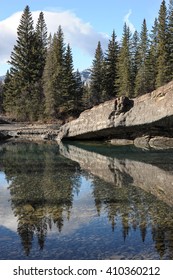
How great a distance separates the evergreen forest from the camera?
58.0 m

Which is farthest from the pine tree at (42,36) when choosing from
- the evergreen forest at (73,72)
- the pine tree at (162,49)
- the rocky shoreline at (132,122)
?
the rocky shoreline at (132,122)

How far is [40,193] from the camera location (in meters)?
12.8

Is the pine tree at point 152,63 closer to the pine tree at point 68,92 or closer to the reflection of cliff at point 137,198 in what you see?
the pine tree at point 68,92

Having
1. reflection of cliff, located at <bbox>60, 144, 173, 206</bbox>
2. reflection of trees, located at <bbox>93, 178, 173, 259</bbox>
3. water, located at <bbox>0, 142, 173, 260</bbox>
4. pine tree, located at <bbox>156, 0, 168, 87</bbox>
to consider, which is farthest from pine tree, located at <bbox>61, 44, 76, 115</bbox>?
reflection of trees, located at <bbox>93, 178, 173, 259</bbox>

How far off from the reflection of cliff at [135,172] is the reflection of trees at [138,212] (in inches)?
23.3

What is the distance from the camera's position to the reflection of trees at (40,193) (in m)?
9.18

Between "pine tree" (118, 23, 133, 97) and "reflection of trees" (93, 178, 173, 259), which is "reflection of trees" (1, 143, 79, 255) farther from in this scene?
"pine tree" (118, 23, 133, 97)

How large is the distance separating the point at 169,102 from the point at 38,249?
20994mm

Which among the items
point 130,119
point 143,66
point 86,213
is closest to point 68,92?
point 143,66

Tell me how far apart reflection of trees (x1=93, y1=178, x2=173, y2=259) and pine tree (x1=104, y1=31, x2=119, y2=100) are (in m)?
53.1

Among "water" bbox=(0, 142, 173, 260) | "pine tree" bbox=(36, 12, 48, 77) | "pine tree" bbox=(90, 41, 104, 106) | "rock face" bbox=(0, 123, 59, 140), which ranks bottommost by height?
"water" bbox=(0, 142, 173, 260)

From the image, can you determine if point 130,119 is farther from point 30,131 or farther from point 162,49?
point 162,49

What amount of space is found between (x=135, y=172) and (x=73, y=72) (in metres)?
→ 45.5
